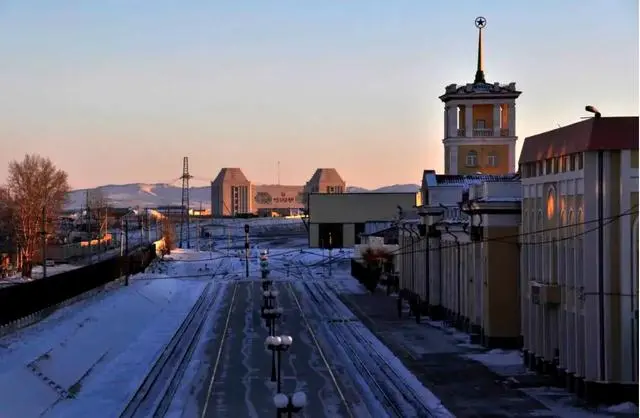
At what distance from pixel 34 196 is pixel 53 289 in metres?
44.1

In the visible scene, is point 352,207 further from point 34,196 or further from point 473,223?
point 473,223

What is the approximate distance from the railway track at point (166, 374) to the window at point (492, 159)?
57.7ft

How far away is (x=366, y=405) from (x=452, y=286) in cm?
1869

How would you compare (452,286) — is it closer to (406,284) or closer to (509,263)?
(509,263)

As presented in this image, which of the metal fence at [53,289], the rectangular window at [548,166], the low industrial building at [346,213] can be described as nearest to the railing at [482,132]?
the metal fence at [53,289]

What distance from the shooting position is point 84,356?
99.7 feet

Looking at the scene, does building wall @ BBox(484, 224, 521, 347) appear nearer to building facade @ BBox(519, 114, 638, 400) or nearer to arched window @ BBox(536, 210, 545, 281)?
arched window @ BBox(536, 210, 545, 281)

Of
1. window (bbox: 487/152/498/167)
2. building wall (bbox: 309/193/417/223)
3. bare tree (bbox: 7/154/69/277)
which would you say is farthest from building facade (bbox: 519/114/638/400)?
building wall (bbox: 309/193/417/223)

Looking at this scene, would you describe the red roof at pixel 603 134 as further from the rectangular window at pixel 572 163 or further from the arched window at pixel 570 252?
the arched window at pixel 570 252

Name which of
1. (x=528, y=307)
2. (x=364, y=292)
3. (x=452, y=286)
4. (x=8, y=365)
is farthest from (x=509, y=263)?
(x=364, y=292)

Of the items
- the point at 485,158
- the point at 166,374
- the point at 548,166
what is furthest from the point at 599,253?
the point at 485,158

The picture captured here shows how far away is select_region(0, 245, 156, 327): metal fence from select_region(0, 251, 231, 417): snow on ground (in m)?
0.56

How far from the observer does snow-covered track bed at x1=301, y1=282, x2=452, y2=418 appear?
75.7 ft

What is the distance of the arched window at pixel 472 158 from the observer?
55.4 m
